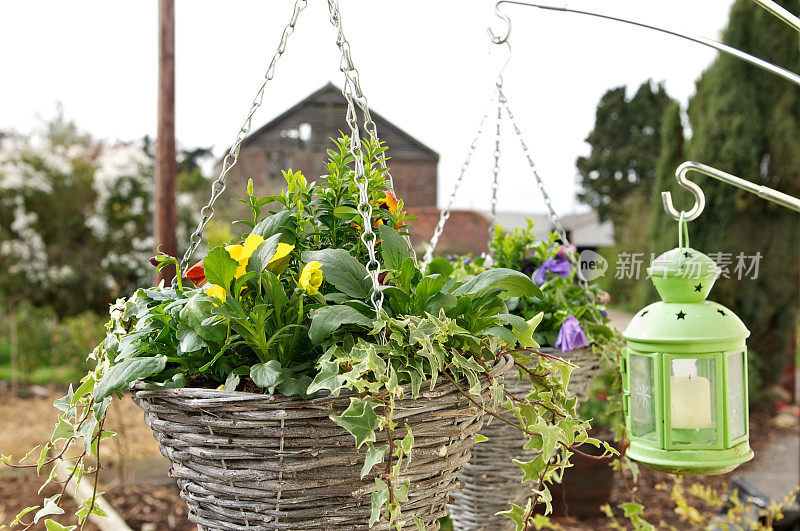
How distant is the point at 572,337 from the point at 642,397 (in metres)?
0.16

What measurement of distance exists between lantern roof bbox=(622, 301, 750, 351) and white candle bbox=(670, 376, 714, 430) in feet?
0.31

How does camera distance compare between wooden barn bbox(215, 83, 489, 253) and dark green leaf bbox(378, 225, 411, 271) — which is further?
wooden barn bbox(215, 83, 489, 253)

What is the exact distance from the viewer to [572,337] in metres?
1.13

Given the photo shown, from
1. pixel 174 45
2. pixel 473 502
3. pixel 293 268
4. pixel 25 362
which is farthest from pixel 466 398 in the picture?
pixel 25 362

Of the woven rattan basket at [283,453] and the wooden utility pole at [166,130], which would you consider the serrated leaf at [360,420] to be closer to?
the woven rattan basket at [283,453]

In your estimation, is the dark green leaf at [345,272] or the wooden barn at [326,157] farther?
the wooden barn at [326,157]

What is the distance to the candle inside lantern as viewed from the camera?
98 centimetres

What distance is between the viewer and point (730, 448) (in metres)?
0.95

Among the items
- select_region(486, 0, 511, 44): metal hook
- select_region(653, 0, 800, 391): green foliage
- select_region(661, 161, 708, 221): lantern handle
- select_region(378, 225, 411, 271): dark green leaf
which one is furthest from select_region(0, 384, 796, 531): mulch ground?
select_region(378, 225, 411, 271): dark green leaf

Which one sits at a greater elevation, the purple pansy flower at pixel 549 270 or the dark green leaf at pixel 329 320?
the purple pansy flower at pixel 549 270

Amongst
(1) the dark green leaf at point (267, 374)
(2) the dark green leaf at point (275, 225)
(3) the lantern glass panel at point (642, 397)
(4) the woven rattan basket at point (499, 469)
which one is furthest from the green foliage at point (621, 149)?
(1) the dark green leaf at point (267, 374)

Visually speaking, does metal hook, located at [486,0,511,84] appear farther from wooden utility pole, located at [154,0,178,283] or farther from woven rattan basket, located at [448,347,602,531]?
wooden utility pole, located at [154,0,178,283]

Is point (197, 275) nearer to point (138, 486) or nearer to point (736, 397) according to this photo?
point (736, 397)

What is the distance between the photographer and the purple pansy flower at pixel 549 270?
1.28 metres
